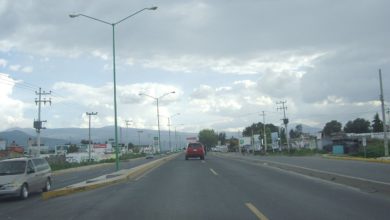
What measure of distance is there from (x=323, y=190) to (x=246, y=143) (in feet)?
407

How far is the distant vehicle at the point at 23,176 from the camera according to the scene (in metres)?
19.6

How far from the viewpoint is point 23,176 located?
20438 mm

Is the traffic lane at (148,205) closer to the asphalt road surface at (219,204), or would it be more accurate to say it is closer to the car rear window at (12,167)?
the asphalt road surface at (219,204)

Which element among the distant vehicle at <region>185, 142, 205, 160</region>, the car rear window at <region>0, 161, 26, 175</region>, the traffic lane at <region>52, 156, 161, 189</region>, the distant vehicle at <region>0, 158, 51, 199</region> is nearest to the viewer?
the distant vehicle at <region>0, 158, 51, 199</region>

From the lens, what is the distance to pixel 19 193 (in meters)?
19.8

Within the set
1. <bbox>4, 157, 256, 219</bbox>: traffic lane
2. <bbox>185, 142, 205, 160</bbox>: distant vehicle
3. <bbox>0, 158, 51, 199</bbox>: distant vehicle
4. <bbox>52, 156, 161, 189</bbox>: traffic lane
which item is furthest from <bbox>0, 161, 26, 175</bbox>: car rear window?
<bbox>185, 142, 205, 160</bbox>: distant vehicle

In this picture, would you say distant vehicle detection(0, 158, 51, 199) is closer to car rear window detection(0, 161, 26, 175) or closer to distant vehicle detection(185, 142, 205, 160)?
car rear window detection(0, 161, 26, 175)

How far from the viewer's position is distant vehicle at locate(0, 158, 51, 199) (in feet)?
64.4

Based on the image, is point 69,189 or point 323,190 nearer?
point 323,190

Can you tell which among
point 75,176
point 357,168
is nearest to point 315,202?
point 357,168

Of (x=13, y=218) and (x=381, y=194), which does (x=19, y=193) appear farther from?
(x=381, y=194)

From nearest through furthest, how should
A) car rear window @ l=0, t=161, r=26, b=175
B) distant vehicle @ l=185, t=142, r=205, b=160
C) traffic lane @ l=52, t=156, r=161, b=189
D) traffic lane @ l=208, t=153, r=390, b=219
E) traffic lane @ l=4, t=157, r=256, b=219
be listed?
1. traffic lane @ l=208, t=153, r=390, b=219
2. traffic lane @ l=4, t=157, r=256, b=219
3. car rear window @ l=0, t=161, r=26, b=175
4. traffic lane @ l=52, t=156, r=161, b=189
5. distant vehicle @ l=185, t=142, r=205, b=160

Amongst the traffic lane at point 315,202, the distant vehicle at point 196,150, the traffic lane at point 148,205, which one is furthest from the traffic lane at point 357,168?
the distant vehicle at point 196,150

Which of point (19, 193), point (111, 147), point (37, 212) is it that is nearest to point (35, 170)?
point (19, 193)
